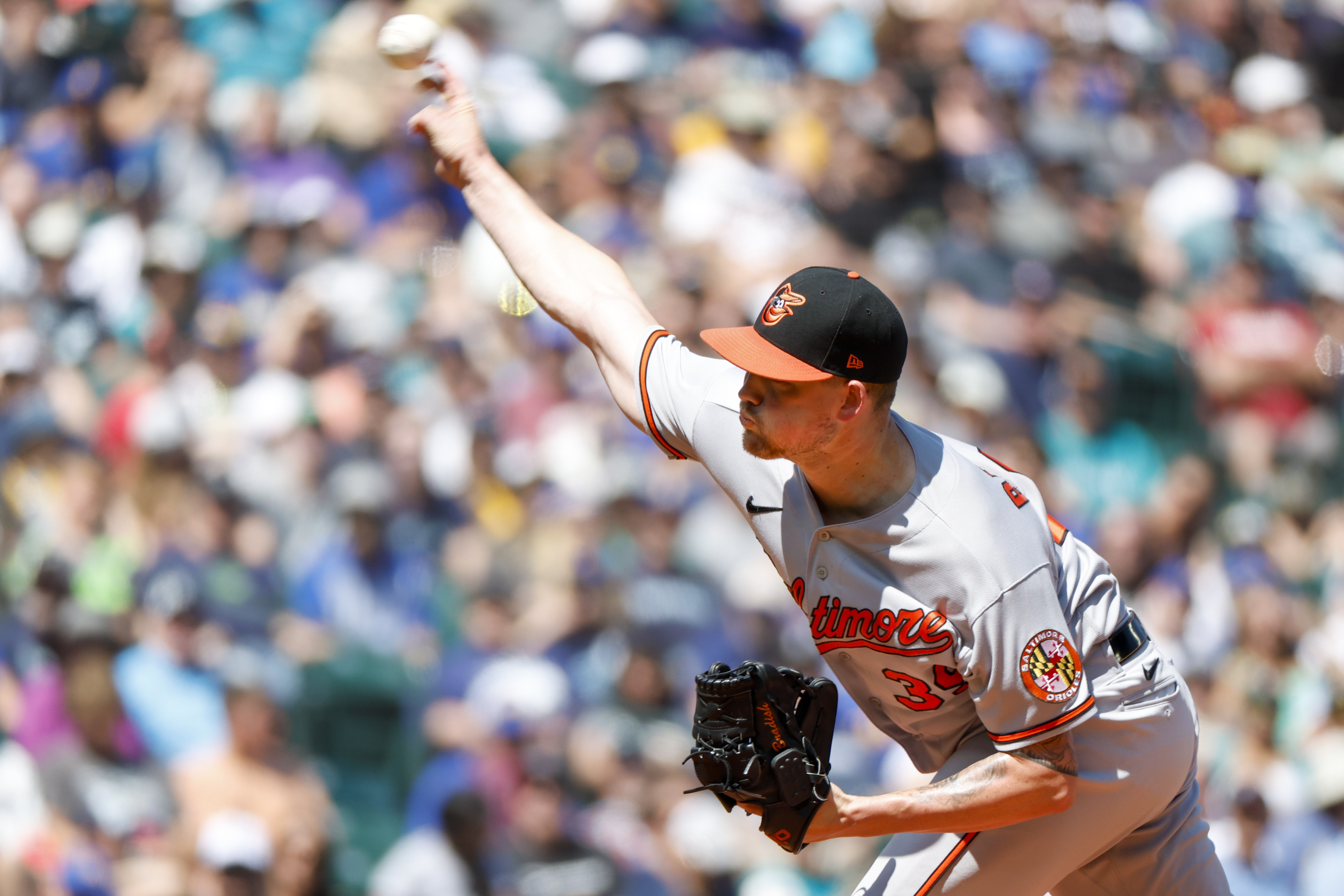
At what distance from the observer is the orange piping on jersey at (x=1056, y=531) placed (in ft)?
9.44

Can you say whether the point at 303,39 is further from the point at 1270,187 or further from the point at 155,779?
the point at 1270,187

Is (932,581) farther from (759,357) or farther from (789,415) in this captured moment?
(759,357)

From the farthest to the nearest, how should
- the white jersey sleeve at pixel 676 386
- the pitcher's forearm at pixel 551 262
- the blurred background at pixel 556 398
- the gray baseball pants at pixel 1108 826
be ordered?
the blurred background at pixel 556 398
the pitcher's forearm at pixel 551 262
the white jersey sleeve at pixel 676 386
the gray baseball pants at pixel 1108 826

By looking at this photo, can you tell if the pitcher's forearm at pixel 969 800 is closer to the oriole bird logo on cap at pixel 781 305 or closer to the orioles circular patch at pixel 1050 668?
the orioles circular patch at pixel 1050 668

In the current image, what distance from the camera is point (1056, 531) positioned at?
2.93 metres

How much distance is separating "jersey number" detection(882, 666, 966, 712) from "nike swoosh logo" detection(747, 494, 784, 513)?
16.4 inches

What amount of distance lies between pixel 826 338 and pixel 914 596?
0.53 metres

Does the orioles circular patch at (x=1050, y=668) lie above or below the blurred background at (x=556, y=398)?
above

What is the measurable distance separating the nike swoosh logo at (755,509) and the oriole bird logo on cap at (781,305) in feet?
1.47

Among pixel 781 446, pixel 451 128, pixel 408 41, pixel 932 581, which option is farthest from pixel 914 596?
pixel 408 41

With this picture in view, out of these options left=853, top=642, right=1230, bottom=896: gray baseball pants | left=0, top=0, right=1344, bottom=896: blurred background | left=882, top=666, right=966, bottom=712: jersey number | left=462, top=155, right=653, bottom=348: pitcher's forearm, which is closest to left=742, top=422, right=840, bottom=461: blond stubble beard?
left=882, top=666, right=966, bottom=712: jersey number

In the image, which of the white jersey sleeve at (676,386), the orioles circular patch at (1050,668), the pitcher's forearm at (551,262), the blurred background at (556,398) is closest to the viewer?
the orioles circular patch at (1050,668)

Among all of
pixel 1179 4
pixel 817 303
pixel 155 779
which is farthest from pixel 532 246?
pixel 1179 4

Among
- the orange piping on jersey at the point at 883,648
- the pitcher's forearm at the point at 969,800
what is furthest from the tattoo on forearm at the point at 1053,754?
the orange piping on jersey at the point at 883,648
